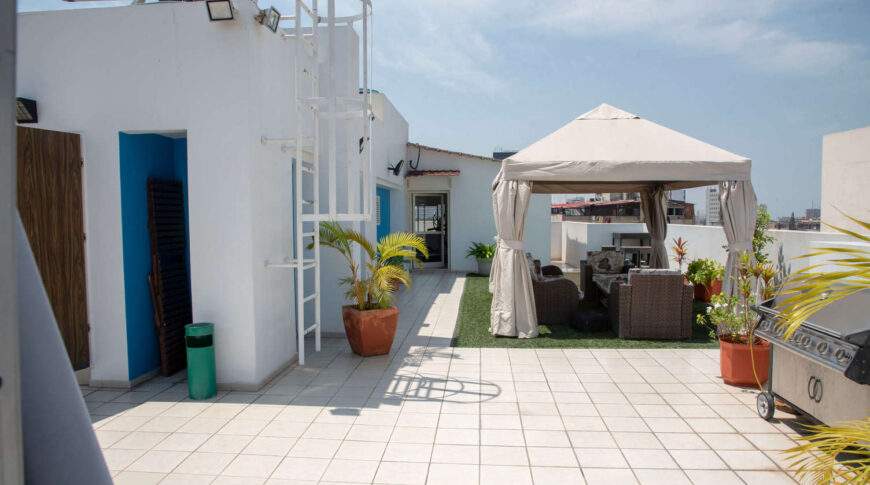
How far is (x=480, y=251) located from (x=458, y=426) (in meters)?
9.42

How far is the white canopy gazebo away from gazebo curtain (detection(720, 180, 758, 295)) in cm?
1

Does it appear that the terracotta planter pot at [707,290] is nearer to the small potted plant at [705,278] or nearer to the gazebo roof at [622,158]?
the small potted plant at [705,278]

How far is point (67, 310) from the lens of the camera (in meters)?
4.60

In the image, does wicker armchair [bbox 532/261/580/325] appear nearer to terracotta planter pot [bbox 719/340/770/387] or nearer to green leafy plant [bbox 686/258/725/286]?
terracotta planter pot [bbox 719/340/770/387]

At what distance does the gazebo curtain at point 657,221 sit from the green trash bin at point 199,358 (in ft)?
25.2

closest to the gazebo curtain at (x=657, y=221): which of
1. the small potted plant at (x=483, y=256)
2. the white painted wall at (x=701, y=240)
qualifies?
the white painted wall at (x=701, y=240)

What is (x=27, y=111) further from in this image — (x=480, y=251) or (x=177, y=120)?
(x=480, y=251)

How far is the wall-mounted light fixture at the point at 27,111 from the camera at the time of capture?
4629mm

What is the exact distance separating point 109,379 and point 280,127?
297cm

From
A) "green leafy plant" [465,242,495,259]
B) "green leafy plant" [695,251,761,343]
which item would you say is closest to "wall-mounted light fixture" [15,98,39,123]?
"green leafy plant" [695,251,761,343]

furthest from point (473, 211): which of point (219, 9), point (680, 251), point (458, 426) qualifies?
point (458, 426)

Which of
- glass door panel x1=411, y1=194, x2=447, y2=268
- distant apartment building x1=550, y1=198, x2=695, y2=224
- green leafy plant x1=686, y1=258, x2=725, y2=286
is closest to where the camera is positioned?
green leafy plant x1=686, y1=258, x2=725, y2=286

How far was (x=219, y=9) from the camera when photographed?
174 inches

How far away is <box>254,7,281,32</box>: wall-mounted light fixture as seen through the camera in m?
4.61
